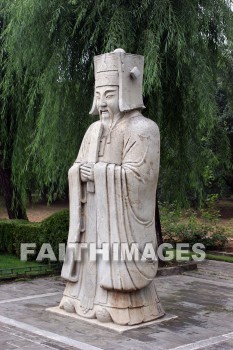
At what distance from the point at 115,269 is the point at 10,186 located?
7.87 metres

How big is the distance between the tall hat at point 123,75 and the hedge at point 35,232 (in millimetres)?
4748

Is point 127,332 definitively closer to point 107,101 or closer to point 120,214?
point 120,214

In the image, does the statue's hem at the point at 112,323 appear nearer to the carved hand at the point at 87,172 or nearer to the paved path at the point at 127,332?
the paved path at the point at 127,332

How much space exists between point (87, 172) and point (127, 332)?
217 cm

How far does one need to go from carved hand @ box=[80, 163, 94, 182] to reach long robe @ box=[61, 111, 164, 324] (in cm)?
8

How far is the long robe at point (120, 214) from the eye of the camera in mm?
7371

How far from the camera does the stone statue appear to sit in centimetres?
738

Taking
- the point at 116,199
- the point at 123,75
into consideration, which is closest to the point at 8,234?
the point at 116,199

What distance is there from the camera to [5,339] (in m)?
7.04

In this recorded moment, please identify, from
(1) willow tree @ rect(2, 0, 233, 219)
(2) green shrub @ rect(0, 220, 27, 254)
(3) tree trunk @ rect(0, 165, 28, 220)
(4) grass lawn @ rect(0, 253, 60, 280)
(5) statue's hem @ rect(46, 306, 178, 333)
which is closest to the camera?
(5) statue's hem @ rect(46, 306, 178, 333)

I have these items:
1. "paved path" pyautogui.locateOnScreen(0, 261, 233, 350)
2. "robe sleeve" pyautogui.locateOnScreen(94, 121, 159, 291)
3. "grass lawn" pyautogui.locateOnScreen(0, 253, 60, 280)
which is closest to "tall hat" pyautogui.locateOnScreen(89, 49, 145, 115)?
"robe sleeve" pyautogui.locateOnScreen(94, 121, 159, 291)

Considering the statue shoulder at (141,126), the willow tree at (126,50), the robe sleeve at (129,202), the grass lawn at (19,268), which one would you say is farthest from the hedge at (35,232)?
the statue shoulder at (141,126)

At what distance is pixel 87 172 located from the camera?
7664 millimetres

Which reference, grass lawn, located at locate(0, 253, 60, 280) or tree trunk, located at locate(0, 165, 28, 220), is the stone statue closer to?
grass lawn, located at locate(0, 253, 60, 280)
